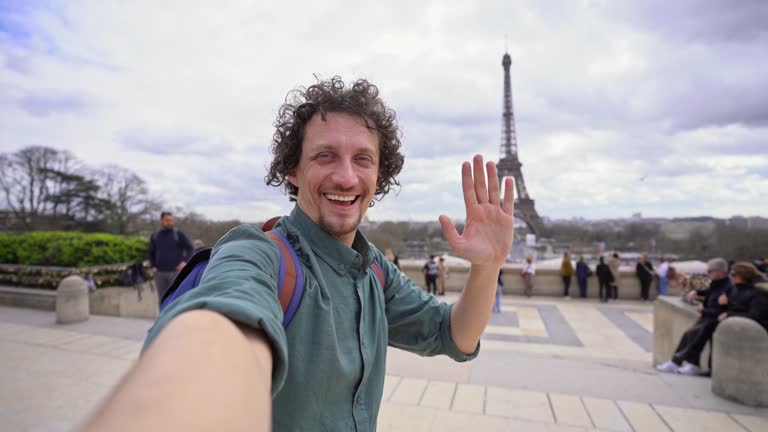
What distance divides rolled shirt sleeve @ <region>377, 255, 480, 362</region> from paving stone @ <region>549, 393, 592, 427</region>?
7.79 feet

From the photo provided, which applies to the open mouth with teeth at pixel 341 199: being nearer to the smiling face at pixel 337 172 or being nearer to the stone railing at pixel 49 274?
the smiling face at pixel 337 172

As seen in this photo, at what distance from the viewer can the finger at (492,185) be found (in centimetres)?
151

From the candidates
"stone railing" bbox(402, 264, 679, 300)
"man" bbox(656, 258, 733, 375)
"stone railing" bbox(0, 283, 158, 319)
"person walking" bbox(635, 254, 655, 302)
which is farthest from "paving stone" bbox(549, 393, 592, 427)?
"person walking" bbox(635, 254, 655, 302)

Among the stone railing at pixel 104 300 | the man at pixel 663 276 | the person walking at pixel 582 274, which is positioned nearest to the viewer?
the stone railing at pixel 104 300

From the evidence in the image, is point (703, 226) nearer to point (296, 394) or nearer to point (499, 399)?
point (499, 399)

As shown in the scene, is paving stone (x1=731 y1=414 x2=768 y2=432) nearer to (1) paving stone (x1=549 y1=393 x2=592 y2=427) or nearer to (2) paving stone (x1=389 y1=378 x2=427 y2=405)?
(1) paving stone (x1=549 y1=393 x2=592 y2=427)

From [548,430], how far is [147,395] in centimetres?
353

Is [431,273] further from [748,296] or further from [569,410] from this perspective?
[569,410]

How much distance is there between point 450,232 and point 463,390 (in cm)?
308

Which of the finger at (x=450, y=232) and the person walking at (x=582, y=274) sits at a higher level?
the finger at (x=450, y=232)

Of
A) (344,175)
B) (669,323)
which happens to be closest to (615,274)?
(669,323)

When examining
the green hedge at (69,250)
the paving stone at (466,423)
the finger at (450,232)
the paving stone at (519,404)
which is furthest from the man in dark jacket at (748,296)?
the green hedge at (69,250)

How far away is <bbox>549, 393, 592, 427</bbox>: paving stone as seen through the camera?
335 centimetres

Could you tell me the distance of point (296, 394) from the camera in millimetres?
1046
